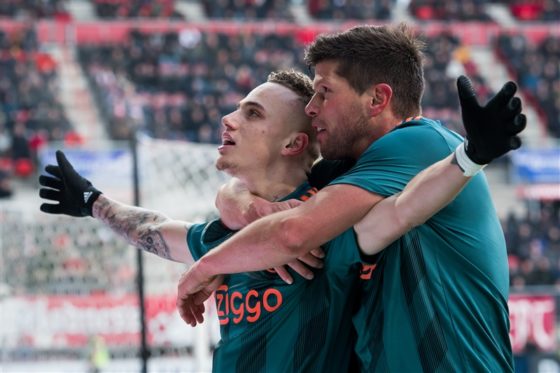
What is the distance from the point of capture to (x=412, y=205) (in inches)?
118

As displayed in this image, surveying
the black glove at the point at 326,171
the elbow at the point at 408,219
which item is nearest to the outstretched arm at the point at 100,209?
the black glove at the point at 326,171

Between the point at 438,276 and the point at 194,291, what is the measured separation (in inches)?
38.0

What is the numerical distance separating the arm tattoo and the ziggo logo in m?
0.70

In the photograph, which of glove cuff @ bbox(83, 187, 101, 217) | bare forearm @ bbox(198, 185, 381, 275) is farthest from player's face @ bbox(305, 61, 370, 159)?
glove cuff @ bbox(83, 187, 101, 217)

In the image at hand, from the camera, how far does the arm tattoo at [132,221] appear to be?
445cm

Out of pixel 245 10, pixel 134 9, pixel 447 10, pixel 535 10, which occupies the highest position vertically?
pixel 535 10

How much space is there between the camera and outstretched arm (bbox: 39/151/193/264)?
4.44 m

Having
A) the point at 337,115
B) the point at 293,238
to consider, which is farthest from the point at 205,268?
the point at 337,115

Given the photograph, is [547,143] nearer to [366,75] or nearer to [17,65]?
[17,65]

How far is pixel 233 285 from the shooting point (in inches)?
149

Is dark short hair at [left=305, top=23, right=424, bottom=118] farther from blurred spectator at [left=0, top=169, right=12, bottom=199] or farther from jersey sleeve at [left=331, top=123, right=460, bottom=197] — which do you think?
blurred spectator at [left=0, top=169, right=12, bottom=199]

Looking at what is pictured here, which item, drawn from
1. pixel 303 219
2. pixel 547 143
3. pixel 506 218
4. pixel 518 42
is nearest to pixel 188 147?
pixel 303 219

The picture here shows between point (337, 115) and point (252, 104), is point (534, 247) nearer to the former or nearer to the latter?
point (252, 104)

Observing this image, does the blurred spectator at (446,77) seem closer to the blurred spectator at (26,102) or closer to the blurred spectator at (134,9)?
the blurred spectator at (134,9)
